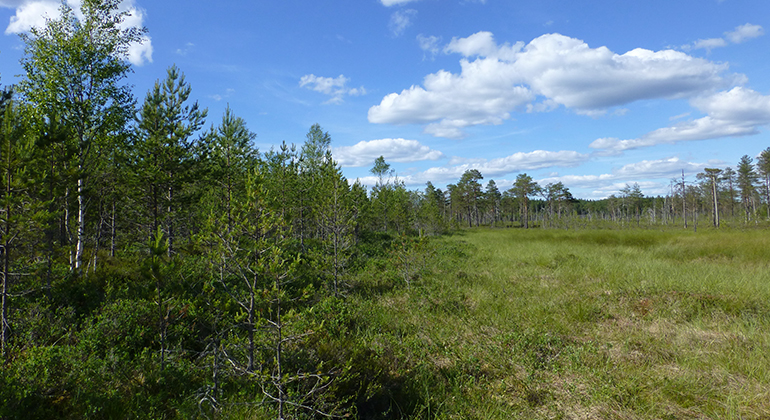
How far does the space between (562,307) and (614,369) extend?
317 centimetres

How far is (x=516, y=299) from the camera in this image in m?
8.83

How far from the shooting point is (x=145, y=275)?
3984 mm

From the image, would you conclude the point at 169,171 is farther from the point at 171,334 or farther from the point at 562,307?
the point at 562,307

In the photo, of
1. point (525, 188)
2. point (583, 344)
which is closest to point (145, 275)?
point (583, 344)

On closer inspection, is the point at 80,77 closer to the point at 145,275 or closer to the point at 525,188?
the point at 145,275

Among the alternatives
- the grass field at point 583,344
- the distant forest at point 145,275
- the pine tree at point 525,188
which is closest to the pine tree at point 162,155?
the distant forest at point 145,275

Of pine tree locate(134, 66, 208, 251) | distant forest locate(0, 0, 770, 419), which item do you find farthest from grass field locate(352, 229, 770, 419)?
pine tree locate(134, 66, 208, 251)

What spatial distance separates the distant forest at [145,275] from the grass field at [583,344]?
117 centimetres

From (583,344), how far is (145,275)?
735 centimetres

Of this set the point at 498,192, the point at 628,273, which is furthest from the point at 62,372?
the point at 498,192

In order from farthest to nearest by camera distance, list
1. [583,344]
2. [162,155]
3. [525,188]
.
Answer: [525,188] → [162,155] → [583,344]

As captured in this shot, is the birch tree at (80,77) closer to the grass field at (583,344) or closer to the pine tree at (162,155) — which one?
the pine tree at (162,155)

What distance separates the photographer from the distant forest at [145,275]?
13.3 feet

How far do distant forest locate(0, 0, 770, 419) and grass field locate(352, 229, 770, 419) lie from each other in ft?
3.85
